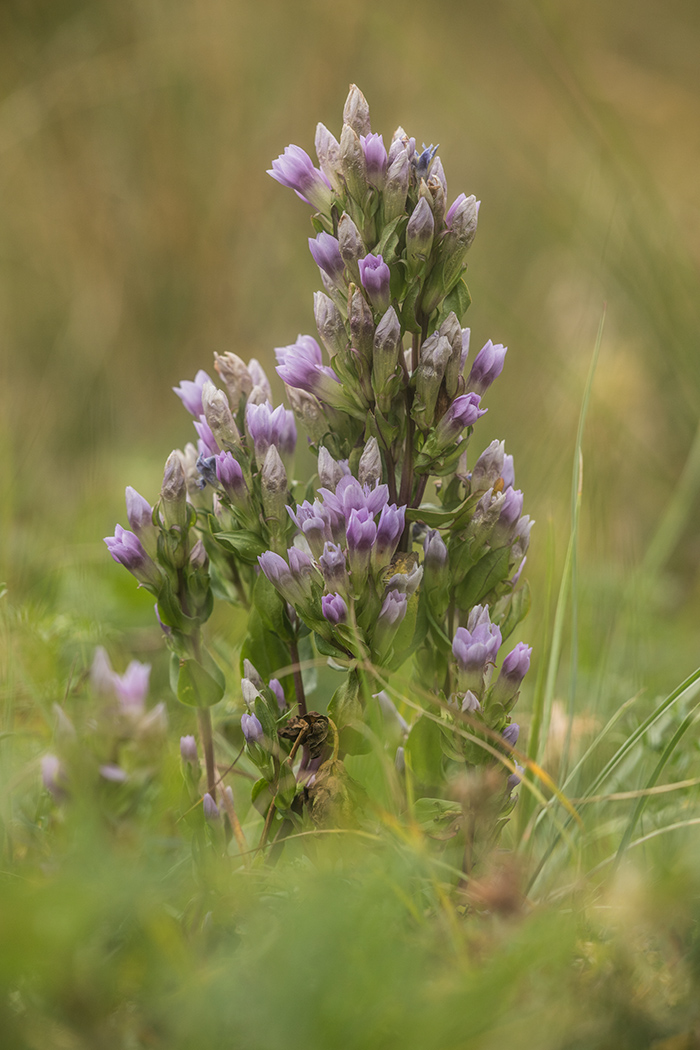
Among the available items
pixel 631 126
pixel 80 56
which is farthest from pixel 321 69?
pixel 631 126

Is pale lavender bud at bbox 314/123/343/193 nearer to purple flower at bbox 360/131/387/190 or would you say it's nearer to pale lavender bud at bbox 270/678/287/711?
purple flower at bbox 360/131/387/190

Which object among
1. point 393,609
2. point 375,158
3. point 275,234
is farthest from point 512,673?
point 275,234

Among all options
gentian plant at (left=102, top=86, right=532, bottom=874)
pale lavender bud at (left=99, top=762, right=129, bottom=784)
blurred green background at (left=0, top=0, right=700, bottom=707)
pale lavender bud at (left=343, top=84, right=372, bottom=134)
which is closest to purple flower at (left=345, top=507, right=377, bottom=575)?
gentian plant at (left=102, top=86, right=532, bottom=874)

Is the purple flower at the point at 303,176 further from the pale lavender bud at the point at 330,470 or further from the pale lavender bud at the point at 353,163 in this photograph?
the pale lavender bud at the point at 330,470

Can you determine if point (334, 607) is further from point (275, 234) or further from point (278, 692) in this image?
point (275, 234)

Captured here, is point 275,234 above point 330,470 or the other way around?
above

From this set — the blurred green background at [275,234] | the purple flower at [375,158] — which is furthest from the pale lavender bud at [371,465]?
the blurred green background at [275,234]
